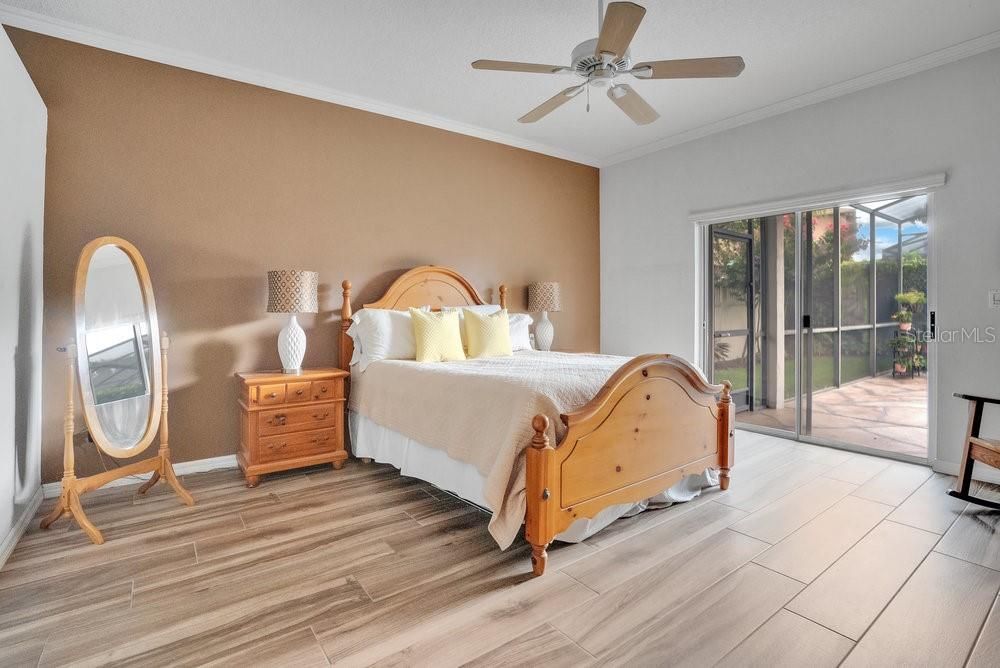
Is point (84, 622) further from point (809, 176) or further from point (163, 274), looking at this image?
point (809, 176)

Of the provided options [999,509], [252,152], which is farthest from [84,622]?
[999,509]

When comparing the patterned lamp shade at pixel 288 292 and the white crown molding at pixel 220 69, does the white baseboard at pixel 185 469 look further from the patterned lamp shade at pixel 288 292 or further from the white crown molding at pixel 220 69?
the white crown molding at pixel 220 69

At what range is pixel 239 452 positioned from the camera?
11.3ft

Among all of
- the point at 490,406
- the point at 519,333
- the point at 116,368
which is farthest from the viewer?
the point at 519,333

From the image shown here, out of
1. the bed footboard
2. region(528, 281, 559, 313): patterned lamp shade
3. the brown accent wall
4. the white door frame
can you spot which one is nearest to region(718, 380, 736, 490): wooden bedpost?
the bed footboard

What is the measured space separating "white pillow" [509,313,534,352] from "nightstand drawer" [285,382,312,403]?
1.68 m

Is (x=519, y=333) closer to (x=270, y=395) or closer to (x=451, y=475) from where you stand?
(x=451, y=475)

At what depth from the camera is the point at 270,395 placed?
321 centimetres

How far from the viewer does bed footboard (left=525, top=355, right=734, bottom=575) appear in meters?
2.09

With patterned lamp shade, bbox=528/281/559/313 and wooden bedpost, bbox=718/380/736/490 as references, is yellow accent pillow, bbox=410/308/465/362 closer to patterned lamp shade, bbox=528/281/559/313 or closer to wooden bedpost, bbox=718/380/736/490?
patterned lamp shade, bbox=528/281/559/313

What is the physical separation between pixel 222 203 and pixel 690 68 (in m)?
3.03

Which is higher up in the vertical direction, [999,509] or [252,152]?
[252,152]

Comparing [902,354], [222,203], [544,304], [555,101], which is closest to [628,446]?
[555,101]

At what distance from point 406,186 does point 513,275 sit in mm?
1351
